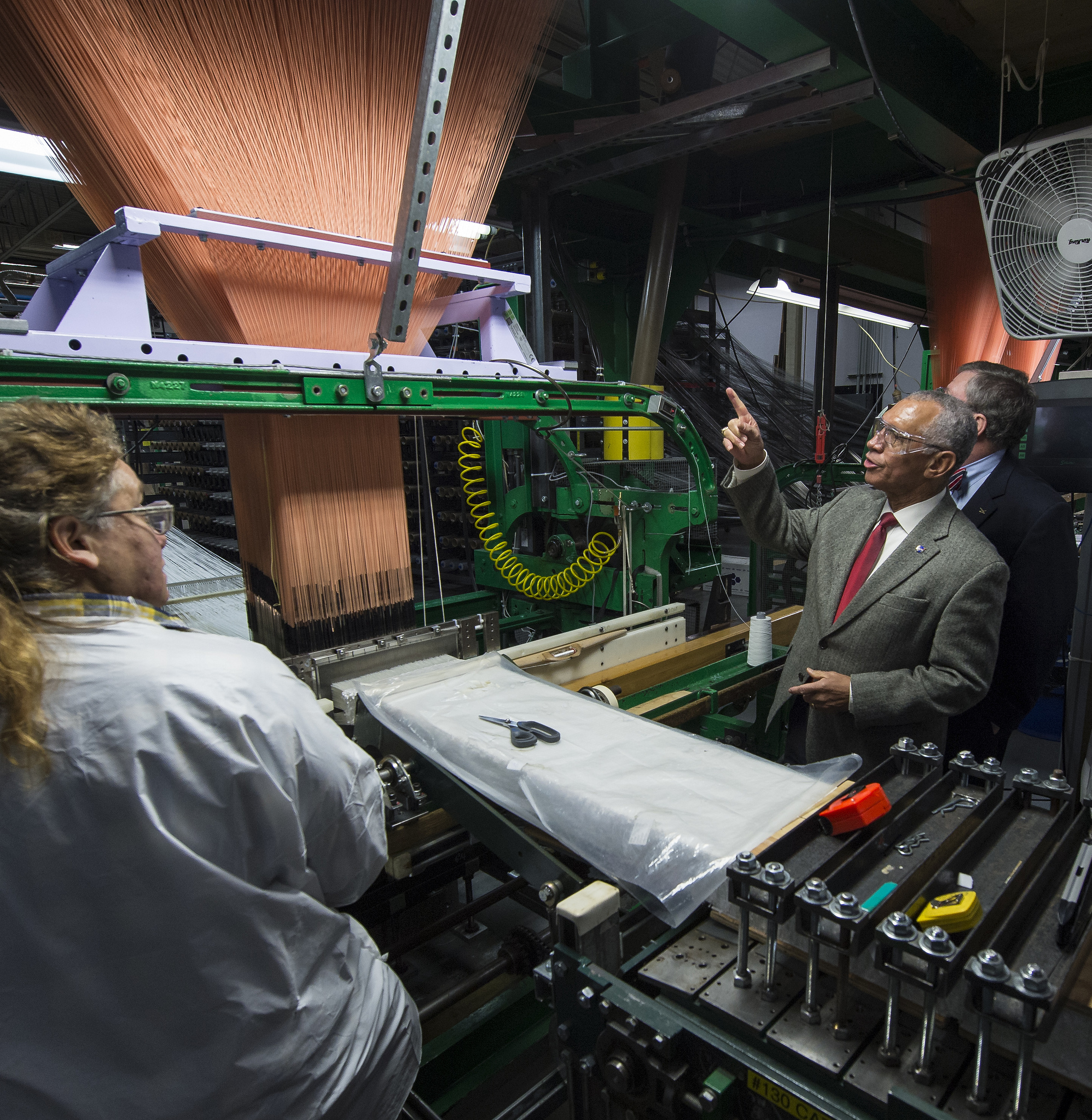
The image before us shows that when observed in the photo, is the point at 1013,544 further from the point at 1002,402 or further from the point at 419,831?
the point at 419,831

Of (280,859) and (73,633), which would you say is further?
(280,859)

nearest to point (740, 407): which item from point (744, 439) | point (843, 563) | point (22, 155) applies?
point (744, 439)

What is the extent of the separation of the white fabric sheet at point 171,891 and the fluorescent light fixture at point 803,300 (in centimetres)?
641

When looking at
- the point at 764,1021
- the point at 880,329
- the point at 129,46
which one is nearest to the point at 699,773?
the point at 764,1021

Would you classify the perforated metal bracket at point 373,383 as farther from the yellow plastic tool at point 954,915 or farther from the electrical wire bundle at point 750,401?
the electrical wire bundle at point 750,401

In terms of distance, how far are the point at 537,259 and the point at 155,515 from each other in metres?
3.27

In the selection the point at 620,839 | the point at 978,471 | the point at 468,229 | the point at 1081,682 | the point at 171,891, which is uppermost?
the point at 468,229

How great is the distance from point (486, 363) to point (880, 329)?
45.1 ft

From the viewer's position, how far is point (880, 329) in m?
13.5

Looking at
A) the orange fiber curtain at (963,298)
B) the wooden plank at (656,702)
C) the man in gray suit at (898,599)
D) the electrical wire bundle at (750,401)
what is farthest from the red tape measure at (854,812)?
the electrical wire bundle at (750,401)

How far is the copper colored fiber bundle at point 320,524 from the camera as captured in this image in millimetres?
1710

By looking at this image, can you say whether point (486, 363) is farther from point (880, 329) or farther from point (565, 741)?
point (880, 329)

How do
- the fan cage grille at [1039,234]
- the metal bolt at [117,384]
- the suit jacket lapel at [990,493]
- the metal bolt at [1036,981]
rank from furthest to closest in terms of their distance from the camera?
the fan cage grille at [1039,234], the suit jacket lapel at [990,493], the metal bolt at [117,384], the metal bolt at [1036,981]

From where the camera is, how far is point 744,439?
2.09m
